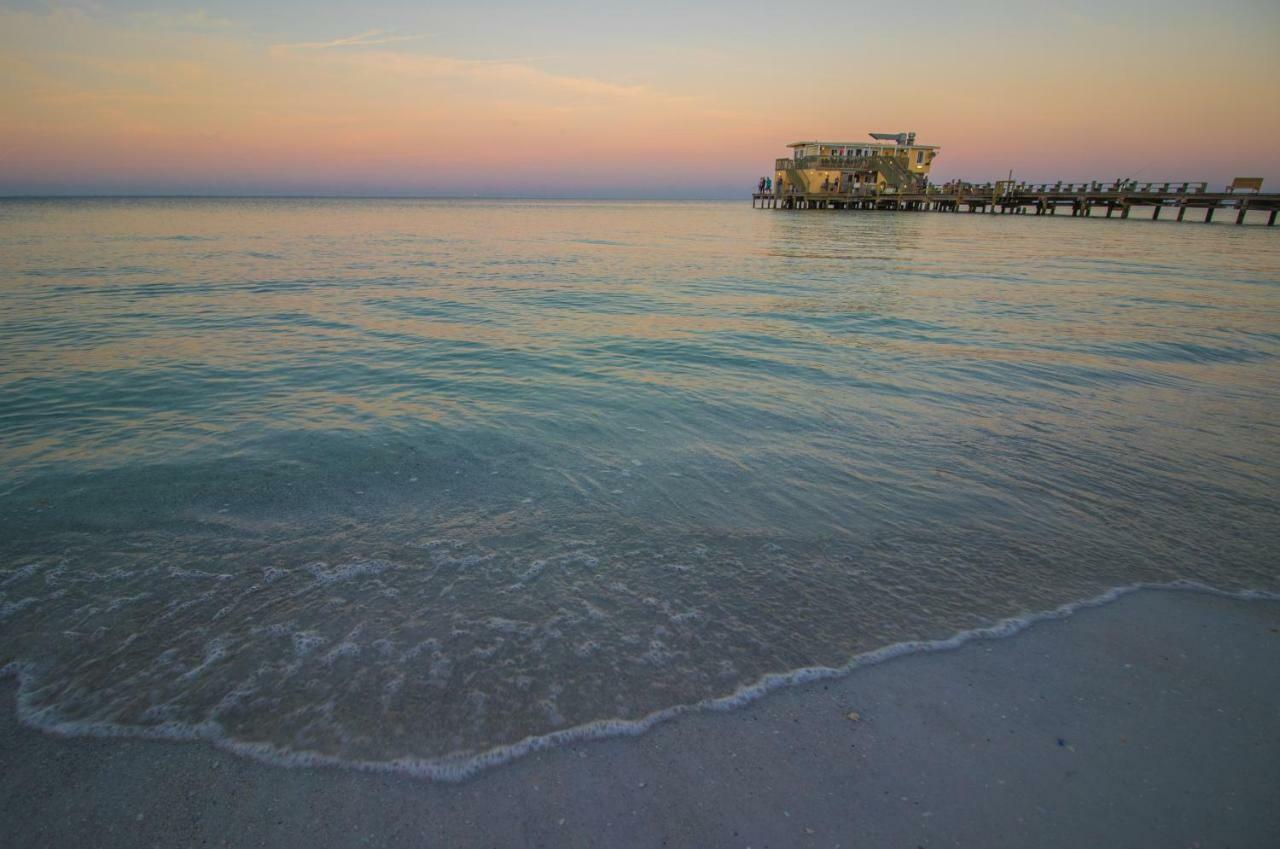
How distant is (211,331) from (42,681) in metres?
10.7

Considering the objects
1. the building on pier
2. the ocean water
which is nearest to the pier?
the building on pier

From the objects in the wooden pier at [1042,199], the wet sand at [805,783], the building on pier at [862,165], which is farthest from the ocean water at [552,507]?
the building on pier at [862,165]

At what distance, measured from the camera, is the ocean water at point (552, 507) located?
10.0ft

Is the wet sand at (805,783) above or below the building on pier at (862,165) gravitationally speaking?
below

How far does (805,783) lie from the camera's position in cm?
249

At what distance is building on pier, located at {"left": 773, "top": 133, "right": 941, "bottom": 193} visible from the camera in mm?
80062

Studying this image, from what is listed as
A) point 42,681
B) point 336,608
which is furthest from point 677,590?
point 42,681

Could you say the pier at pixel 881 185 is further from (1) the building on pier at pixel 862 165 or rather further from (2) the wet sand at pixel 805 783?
(2) the wet sand at pixel 805 783

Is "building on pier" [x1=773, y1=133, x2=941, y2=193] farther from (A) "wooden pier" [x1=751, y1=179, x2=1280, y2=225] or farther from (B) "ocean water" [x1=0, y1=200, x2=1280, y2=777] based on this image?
(B) "ocean water" [x1=0, y1=200, x2=1280, y2=777]

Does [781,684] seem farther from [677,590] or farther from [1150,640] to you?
[1150,640]

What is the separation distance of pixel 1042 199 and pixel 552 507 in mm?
81069

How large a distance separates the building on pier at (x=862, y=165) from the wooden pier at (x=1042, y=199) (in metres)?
1.06

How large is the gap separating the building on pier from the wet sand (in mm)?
87671

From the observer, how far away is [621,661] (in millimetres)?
3205
